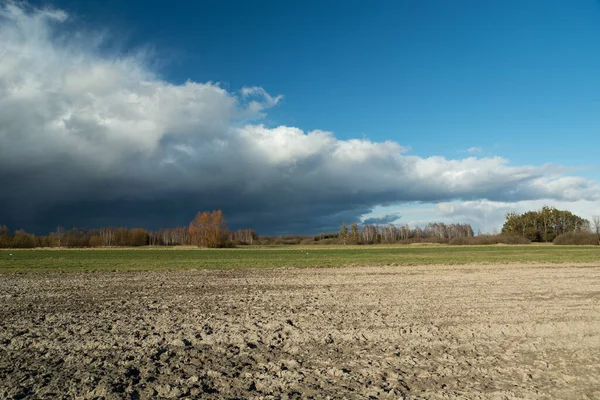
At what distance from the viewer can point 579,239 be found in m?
121

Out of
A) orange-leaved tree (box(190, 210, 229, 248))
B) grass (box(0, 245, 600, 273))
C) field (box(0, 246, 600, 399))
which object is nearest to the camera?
field (box(0, 246, 600, 399))

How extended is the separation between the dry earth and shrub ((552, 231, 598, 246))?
121 metres

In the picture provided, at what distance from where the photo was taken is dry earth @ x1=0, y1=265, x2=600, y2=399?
708 centimetres

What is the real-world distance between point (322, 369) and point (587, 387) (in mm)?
4373

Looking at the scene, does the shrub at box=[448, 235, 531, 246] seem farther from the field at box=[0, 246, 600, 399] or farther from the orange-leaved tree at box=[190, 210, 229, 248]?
the field at box=[0, 246, 600, 399]

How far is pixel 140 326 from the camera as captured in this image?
1159 cm

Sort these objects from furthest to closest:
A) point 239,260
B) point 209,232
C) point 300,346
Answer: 1. point 209,232
2. point 239,260
3. point 300,346

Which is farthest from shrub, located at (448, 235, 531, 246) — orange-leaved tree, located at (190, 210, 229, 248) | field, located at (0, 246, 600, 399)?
field, located at (0, 246, 600, 399)

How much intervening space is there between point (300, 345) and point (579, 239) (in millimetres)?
135949

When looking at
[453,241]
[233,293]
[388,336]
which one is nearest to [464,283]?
[233,293]

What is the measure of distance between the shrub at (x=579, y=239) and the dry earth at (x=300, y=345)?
121 meters

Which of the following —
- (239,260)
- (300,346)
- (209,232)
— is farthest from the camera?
(209,232)

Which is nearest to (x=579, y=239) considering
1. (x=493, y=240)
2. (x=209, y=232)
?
(x=493, y=240)

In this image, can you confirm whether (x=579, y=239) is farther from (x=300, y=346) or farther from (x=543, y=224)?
(x=300, y=346)
